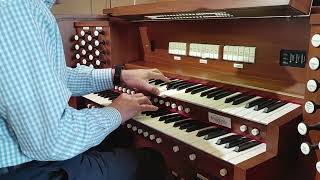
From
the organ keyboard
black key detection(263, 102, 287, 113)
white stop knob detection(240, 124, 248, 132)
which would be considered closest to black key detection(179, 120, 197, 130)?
the organ keyboard

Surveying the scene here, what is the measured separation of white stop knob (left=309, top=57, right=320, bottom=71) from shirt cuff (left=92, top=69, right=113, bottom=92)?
0.95m

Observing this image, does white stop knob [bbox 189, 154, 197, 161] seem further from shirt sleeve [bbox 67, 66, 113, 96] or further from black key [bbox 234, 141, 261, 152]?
shirt sleeve [bbox 67, 66, 113, 96]

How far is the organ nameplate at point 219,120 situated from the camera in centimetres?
134

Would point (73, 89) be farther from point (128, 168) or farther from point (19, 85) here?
point (19, 85)

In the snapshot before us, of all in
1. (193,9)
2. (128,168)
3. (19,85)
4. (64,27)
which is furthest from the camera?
(64,27)

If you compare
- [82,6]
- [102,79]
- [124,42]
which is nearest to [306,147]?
[102,79]

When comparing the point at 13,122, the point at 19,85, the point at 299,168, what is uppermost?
the point at 19,85

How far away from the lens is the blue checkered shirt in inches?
33.6

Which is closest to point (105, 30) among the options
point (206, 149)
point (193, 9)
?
point (193, 9)

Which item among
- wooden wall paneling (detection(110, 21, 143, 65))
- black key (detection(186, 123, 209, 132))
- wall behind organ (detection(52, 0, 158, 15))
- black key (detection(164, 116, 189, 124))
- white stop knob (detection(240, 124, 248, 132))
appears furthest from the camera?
wall behind organ (detection(52, 0, 158, 15))

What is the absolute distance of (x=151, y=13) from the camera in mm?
1763

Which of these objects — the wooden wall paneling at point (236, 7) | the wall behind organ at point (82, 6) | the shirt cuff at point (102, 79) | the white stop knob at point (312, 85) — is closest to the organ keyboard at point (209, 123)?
the white stop knob at point (312, 85)

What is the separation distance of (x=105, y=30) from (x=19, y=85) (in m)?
1.34

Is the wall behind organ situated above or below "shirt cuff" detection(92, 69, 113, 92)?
above
